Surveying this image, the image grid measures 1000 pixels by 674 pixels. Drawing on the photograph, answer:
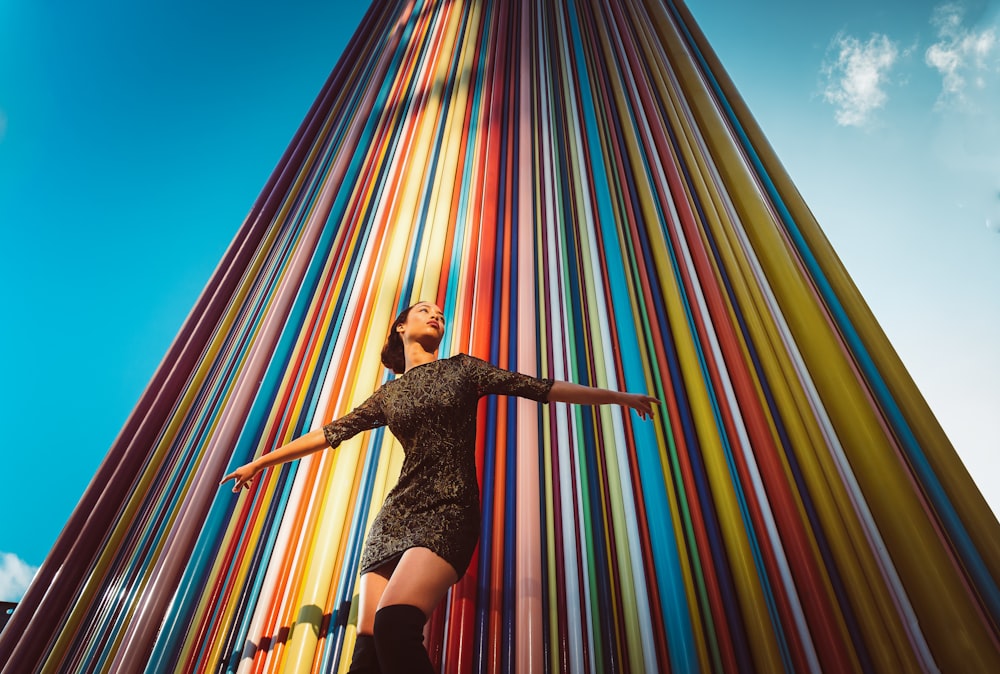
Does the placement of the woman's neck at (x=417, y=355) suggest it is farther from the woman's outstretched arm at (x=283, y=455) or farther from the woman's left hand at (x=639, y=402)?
the woman's left hand at (x=639, y=402)

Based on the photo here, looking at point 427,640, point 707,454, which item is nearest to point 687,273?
point 707,454

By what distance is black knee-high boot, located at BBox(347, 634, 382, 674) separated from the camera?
3.39 feet

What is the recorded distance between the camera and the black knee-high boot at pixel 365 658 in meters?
1.03

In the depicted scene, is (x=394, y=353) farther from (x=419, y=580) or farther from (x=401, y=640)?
(x=401, y=640)

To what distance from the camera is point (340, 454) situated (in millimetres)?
1862

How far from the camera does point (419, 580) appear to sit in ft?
3.47

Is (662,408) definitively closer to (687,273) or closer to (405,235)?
(687,273)

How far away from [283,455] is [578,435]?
89cm

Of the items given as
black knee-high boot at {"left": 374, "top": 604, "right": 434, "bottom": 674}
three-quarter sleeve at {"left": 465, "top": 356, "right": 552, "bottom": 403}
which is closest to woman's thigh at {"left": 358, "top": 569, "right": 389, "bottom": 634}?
black knee-high boot at {"left": 374, "top": 604, "right": 434, "bottom": 674}

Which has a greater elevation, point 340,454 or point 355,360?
point 355,360

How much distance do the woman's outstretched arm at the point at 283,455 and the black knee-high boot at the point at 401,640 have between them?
57 cm

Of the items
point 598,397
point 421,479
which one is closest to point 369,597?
point 421,479

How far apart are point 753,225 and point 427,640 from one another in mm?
1644

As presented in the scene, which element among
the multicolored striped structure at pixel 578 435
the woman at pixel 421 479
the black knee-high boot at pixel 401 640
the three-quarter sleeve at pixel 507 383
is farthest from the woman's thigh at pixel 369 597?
the three-quarter sleeve at pixel 507 383
